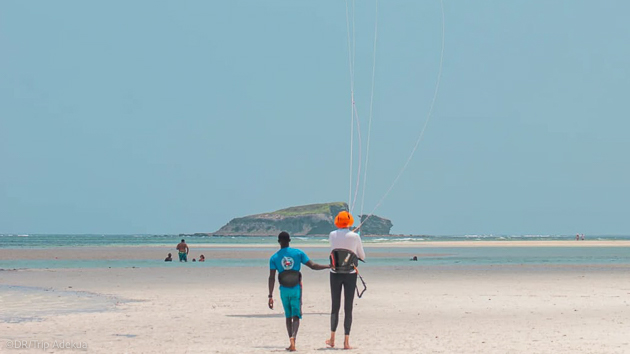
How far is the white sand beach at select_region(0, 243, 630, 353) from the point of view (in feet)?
45.3

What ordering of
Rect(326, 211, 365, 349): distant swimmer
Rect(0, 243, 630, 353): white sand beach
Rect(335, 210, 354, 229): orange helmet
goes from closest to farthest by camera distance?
1. Rect(326, 211, 365, 349): distant swimmer
2. Rect(335, 210, 354, 229): orange helmet
3. Rect(0, 243, 630, 353): white sand beach

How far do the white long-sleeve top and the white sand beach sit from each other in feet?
5.43

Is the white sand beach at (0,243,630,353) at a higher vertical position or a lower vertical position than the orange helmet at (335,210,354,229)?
lower

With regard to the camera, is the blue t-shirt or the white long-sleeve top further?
the white long-sleeve top

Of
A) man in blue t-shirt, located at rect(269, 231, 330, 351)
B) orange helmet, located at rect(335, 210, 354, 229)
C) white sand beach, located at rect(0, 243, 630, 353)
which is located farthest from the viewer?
white sand beach, located at rect(0, 243, 630, 353)

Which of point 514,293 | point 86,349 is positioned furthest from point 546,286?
point 86,349

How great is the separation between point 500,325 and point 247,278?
59.5 feet

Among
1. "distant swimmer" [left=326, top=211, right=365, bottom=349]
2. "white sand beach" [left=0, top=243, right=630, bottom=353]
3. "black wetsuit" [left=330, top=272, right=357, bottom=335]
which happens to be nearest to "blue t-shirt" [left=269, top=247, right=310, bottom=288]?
"distant swimmer" [left=326, top=211, right=365, bottom=349]

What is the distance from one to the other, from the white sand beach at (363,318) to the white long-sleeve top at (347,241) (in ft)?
5.43

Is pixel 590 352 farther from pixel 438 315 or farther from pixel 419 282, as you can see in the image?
pixel 419 282

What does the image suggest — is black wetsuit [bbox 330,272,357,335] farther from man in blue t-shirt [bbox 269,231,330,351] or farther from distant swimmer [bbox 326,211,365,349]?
man in blue t-shirt [bbox 269,231,330,351]

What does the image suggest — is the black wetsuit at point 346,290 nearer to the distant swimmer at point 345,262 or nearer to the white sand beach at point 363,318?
the distant swimmer at point 345,262

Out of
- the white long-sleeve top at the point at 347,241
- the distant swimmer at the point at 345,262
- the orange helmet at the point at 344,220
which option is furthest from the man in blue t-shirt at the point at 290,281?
the orange helmet at the point at 344,220

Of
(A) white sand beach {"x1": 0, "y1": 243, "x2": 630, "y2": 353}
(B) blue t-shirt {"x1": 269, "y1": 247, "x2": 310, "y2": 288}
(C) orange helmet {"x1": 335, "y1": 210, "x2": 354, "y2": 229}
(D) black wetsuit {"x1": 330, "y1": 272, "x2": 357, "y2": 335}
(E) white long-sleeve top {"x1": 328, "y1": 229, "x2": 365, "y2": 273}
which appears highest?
(C) orange helmet {"x1": 335, "y1": 210, "x2": 354, "y2": 229}
